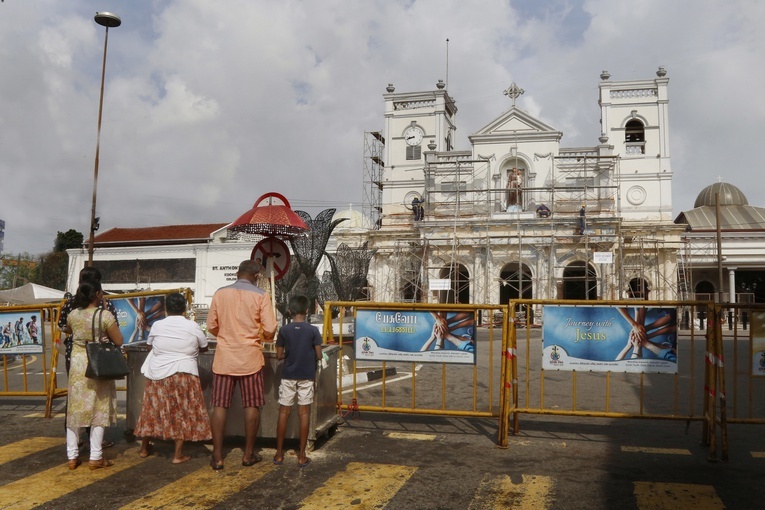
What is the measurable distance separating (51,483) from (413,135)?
A: 35.4m

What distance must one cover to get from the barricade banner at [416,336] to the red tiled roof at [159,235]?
38067 mm

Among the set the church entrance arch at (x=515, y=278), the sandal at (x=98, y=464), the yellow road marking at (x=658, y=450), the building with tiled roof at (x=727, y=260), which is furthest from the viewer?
the building with tiled roof at (x=727, y=260)

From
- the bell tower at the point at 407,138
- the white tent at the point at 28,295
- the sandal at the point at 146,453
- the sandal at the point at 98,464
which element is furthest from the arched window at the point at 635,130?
the sandal at the point at 98,464

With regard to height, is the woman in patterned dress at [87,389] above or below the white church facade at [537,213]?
below

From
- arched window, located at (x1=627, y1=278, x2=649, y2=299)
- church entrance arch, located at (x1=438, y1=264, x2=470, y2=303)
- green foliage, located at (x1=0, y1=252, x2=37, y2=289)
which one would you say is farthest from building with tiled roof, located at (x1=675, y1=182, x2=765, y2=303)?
green foliage, located at (x1=0, y1=252, x2=37, y2=289)

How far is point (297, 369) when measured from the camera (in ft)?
18.1

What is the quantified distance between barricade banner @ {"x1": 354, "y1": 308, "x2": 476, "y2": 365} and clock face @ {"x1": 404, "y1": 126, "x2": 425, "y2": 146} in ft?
107

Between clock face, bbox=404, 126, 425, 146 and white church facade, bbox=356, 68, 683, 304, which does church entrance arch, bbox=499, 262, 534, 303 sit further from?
clock face, bbox=404, 126, 425, 146

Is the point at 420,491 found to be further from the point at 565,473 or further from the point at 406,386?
the point at 406,386

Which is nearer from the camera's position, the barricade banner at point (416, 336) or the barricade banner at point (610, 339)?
the barricade banner at point (610, 339)

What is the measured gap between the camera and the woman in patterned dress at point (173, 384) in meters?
5.45

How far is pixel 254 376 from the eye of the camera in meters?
5.52

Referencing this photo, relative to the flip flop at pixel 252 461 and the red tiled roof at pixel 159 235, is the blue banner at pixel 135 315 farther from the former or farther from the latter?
the red tiled roof at pixel 159 235

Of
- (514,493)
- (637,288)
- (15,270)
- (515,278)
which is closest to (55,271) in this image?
(15,270)
